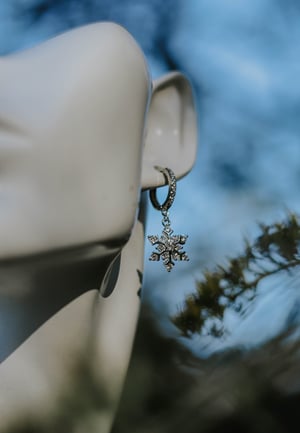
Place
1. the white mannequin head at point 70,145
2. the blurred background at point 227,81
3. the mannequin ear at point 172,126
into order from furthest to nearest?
1. the blurred background at point 227,81
2. the mannequin ear at point 172,126
3. the white mannequin head at point 70,145

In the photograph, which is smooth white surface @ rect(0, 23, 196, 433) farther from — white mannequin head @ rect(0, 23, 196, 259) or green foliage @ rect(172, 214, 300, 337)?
green foliage @ rect(172, 214, 300, 337)

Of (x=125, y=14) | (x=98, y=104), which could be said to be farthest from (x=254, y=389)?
(x=125, y=14)

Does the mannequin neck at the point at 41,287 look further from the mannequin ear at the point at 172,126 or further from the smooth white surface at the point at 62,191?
the mannequin ear at the point at 172,126

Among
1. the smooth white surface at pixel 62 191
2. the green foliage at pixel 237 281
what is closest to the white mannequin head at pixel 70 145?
the smooth white surface at pixel 62 191

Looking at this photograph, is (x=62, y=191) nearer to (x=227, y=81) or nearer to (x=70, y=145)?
(x=70, y=145)

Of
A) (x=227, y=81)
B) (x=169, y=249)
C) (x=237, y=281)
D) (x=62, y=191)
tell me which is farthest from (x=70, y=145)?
(x=227, y=81)

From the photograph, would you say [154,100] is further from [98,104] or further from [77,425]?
[77,425]
